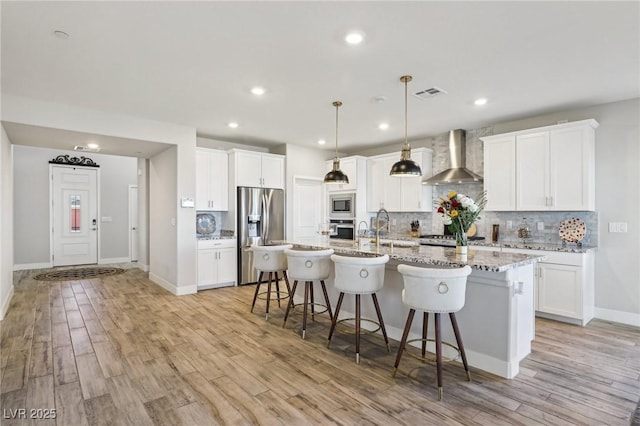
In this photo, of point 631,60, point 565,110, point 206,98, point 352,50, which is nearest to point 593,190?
point 565,110

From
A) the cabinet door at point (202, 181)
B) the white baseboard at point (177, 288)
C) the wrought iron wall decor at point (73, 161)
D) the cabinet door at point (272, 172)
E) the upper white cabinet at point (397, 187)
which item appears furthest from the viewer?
the wrought iron wall decor at point (73, 161)

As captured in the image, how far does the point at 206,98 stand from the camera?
12.8 feet

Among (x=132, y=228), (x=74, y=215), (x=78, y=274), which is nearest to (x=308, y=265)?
(x=78, y=274)

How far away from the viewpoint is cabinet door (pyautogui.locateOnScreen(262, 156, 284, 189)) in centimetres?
611

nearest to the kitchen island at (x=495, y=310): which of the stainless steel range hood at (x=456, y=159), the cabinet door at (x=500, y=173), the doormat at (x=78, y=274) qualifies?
the cabinet door at (x=500, y=173)

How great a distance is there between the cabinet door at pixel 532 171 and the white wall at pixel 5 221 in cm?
642

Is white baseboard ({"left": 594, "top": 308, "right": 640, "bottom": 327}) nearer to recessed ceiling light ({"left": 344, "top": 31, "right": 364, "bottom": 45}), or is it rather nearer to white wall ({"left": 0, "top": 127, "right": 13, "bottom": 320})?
recessed ceiling light ({"left": 344, "top": 31, "right": 364, "bottom": 45})

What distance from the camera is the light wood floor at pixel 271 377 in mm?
2111

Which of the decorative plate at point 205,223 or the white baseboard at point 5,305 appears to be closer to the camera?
the white baseboard at point 5,305

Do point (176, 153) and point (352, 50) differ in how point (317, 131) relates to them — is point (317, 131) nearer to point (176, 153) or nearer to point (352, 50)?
point (176, 153)

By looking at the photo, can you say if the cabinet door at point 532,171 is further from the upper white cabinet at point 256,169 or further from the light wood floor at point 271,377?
the upper white cabinet at point 256,169

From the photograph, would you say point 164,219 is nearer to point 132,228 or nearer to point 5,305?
point 5,305

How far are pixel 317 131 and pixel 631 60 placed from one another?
3.75 m

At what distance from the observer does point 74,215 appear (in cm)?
788
